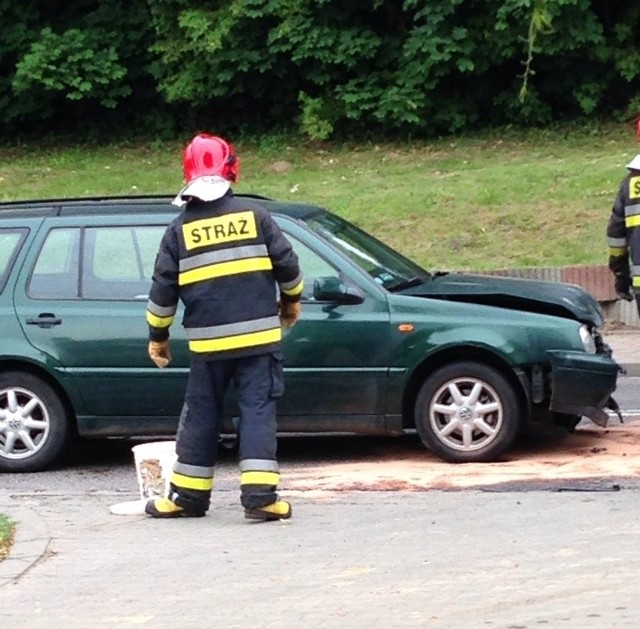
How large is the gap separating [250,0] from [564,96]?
515cm

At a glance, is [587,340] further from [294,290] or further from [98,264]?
[98,264]

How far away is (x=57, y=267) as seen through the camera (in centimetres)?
947

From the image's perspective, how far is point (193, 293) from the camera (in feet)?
24.9

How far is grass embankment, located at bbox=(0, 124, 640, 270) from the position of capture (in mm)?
16391

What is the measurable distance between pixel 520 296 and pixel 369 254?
0.97 metres

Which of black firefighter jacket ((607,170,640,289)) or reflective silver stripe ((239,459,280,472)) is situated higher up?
black firefighter jacket ((607,170,640,289))

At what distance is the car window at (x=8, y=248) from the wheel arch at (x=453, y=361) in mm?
2514

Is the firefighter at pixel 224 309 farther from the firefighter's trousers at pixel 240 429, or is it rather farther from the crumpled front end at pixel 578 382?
the crumpled front end at pixel 578 382

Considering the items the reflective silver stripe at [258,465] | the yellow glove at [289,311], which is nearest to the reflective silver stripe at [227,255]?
the yellow glove at [289,311]

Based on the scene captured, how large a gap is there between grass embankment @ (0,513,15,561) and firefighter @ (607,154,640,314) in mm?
4103

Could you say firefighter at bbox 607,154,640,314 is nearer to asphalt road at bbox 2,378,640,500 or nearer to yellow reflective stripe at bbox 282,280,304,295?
asphalt road at bbox 2,378,640,500

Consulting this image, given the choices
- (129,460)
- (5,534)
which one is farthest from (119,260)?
(5,534)

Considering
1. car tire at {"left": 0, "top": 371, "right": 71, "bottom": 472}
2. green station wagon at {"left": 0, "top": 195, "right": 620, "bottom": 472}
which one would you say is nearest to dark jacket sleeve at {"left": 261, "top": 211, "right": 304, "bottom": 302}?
green station wagon at {"left": 0, "top": 195, "right": 620, "bottom": 472}

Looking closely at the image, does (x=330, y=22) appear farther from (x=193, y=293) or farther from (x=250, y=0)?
(x=193, y=293)
